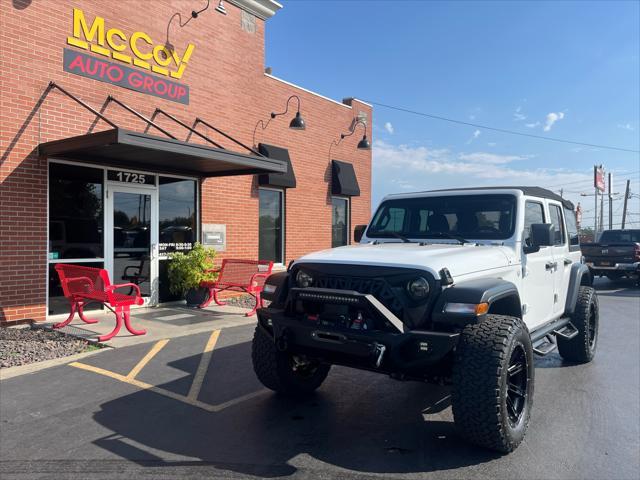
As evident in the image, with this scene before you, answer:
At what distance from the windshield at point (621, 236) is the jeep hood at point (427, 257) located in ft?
49.7

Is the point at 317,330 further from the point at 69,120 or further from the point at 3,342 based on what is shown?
the point at 69,120

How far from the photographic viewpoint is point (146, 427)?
4.11m

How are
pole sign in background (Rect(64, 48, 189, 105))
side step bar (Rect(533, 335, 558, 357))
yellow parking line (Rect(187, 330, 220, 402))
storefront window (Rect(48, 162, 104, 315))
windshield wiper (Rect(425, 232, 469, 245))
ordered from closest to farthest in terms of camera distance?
side step bar (Rect(533, 335, 558, 357)) → windshield wiper (Rect(425, 232, 469, 245)) → yellow parking line (Rect(187, 330, 220, 402)) → storefront window (Rect(48, 162, 104, 315)) → pole sign in background (Rect(64, 48, 189, 105))

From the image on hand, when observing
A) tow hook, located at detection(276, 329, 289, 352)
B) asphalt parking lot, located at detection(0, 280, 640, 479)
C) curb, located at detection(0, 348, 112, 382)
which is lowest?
asphalt parking lot, located at detection(0, 280, 640, 479)

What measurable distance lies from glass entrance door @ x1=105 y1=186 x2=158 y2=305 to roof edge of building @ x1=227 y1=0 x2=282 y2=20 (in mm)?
4805

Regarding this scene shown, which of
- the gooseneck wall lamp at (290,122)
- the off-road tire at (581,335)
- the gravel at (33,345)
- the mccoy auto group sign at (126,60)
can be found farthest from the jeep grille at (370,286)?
the gooseneck wall lamp at (290,122)

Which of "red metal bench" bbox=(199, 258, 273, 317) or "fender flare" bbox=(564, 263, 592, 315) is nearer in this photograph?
"fender flare" bbox=(564, 263, 592, 315)

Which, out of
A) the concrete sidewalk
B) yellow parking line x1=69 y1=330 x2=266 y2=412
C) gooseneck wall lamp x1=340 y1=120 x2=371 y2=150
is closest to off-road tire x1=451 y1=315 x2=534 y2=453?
yellow parking line x1=69 y1=330 x2=266 y2=412

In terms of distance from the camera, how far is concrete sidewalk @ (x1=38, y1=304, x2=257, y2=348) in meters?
7.16

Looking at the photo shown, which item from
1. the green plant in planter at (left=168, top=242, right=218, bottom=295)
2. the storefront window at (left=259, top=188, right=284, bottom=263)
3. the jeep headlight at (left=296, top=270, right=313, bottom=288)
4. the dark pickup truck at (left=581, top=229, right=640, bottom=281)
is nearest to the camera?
the jeep headlight at (left=296, top=270, right=313, bottom=288)

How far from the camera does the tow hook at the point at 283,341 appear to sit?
3.91 m

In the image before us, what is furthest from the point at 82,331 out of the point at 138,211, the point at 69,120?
the point at 69,120

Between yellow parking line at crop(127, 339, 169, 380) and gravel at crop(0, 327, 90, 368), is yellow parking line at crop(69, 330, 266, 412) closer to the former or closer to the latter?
yellow parking line at crop(127, 339, 169, 380)

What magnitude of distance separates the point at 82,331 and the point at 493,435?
241 inches
